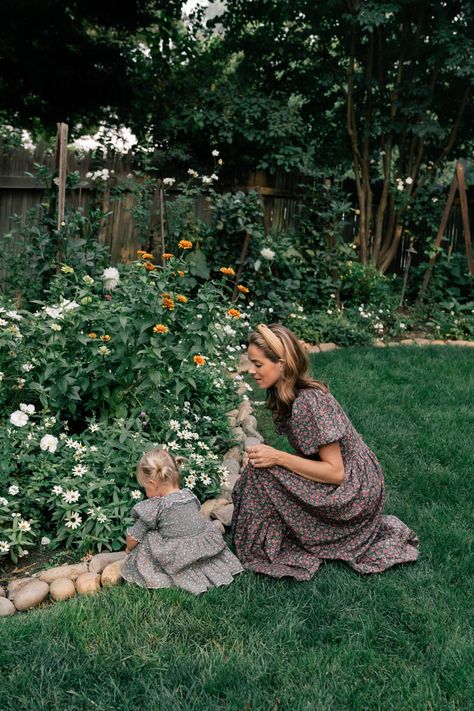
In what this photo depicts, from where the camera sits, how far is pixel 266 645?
7.37 feet

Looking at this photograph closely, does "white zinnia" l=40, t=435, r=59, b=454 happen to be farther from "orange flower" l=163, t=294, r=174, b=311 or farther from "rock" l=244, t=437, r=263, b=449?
"rock" l=244, t=437, r=263, b=449

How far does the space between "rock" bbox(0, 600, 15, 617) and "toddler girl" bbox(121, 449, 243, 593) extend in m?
0.41

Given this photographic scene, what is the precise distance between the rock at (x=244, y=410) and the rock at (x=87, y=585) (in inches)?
73.1

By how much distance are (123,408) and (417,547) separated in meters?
1.49

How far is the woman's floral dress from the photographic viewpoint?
2.71m

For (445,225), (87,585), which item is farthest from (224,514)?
(445,225)

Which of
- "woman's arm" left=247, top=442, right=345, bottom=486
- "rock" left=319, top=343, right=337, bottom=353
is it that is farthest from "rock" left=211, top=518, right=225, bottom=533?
"rock" left=319, top=343, right=337, bottom=353

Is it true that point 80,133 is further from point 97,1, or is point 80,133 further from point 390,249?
point 390,249

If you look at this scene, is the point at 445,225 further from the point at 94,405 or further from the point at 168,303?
the point at 94,405

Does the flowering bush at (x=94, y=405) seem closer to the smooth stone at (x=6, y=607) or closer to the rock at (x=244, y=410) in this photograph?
the smooth stone at (x=6, y=607)

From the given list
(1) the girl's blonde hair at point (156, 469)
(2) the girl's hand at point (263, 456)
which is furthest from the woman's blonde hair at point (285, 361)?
(1) the girl's blonde hair at point (156, 469)

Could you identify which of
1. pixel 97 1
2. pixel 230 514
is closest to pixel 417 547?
pixel 230 514

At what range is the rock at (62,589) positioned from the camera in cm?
256

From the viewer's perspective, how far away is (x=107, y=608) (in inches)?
95.1
